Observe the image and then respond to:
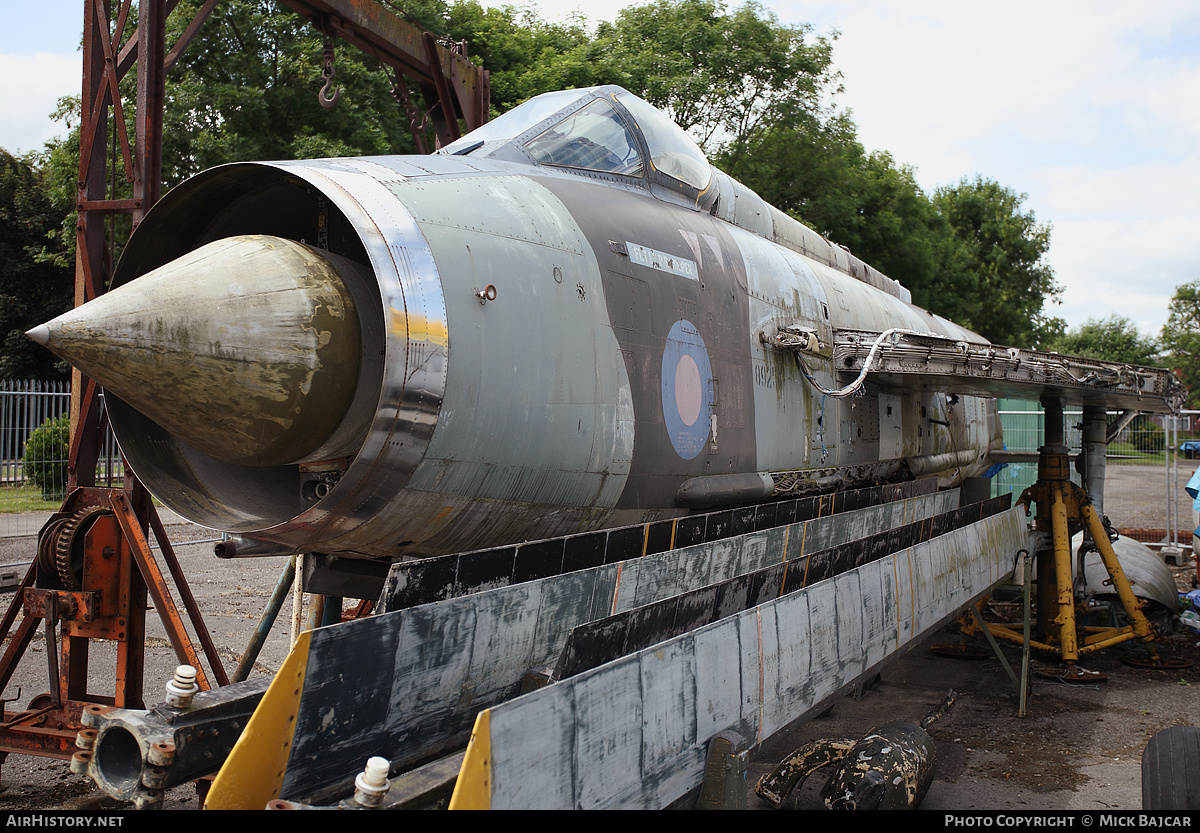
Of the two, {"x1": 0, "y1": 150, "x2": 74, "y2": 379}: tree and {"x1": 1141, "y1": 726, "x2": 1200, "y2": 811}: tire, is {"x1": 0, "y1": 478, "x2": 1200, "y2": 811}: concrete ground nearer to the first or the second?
{"x1": 1141, "y1": 726, "x2": 1200, "y2": 811}: tire

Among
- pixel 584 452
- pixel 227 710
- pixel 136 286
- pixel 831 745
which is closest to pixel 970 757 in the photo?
pixel 831 745

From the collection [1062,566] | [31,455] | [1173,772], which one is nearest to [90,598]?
[1173,772]

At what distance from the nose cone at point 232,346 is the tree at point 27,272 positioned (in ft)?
101

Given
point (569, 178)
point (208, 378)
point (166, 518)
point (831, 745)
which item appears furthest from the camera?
point (166, 518)

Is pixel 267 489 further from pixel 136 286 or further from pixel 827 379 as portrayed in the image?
pixel 827 379

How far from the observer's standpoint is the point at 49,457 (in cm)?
1279

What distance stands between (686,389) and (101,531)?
11.4ft

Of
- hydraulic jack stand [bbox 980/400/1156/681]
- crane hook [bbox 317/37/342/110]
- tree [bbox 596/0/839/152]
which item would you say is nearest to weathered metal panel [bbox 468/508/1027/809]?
hydraulic jack stand [bbox 980/400/1156/681]

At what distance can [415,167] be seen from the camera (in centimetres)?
340

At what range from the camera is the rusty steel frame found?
4.55 meters

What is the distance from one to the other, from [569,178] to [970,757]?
453 centimetres

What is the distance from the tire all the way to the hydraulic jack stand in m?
4.15

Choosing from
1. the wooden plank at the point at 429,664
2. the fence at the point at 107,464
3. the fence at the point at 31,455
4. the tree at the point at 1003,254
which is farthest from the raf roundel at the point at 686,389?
the tree at the point at 1003,254

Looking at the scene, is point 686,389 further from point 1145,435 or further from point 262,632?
point 1145,435
